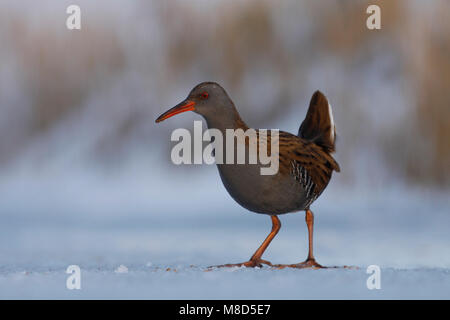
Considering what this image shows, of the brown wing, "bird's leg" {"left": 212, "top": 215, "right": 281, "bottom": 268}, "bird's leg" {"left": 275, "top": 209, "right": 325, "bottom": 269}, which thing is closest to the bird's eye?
the brown wing

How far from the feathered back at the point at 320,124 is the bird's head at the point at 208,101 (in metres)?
1.05

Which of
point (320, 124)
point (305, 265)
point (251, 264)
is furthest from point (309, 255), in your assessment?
point (320, 124)

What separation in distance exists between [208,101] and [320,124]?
1237 millimetres

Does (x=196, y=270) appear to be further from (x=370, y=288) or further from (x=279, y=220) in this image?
(x=370, y=288)

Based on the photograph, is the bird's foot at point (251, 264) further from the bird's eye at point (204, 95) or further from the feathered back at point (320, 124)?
the bird's eye at point (204, 95)

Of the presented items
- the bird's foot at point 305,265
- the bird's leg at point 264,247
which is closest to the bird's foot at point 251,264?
the bird's leg at point 264,247

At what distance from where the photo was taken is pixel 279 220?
17.5 ft

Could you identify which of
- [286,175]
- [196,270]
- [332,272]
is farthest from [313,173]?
[196,270]

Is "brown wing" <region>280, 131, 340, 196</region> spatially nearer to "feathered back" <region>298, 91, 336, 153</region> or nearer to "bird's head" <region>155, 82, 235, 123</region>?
"feathered back" <region>298, 91, 336, 153</region>

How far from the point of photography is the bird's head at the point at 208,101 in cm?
497

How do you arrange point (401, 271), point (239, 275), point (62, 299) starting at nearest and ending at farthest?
point (62, 299) < point (239, 275) < point (401, 271)

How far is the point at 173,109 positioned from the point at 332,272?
1776 mm

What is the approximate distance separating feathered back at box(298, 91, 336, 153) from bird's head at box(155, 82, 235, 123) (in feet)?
3.45

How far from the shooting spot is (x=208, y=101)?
4.99 m
